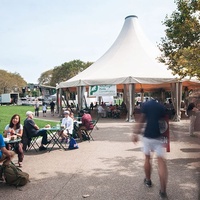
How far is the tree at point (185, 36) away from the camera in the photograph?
30.3 ft

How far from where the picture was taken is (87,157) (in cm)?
650

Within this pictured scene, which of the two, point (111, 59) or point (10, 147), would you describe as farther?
point (111, 59)

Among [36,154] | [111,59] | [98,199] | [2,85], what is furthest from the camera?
[2,85]

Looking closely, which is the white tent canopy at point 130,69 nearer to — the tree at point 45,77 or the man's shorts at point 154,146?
the man's shorts at point 154,146

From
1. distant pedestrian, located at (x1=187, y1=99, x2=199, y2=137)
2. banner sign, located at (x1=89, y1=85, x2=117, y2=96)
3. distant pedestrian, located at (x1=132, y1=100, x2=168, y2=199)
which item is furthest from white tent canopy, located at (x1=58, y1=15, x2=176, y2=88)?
distant pedestrian, located at (x1=132, y1=100, x2=168, y2=199)

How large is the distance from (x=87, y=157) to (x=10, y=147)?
205 cm

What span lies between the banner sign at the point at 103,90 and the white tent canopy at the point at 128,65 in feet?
2.28

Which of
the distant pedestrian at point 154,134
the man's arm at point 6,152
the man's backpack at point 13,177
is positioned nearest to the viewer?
the distant pedestrian at point 154,134

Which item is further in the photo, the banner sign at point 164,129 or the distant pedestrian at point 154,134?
the banner sign at point 164,129

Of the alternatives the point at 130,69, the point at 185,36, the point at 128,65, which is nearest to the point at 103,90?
the point at 130,69

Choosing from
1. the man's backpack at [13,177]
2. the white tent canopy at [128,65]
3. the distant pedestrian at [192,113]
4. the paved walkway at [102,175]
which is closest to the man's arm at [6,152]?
the man's backpack at [13,177]

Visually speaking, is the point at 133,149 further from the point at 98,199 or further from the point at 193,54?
the point at 193,54

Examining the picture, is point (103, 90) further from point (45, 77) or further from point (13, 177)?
point (45, 77)

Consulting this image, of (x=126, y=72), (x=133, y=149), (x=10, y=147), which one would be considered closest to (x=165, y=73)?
(x=126, y=72)
